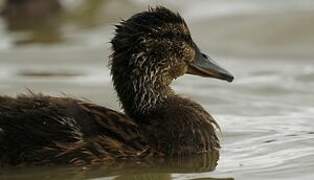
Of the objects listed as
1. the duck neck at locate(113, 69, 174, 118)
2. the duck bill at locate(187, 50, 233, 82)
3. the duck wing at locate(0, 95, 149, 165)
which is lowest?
the duck wing at locate(0, 95, 149, 165)

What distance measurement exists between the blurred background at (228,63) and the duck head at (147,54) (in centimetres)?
86

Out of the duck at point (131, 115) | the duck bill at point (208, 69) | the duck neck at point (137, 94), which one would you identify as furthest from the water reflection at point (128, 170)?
the duck bill at point (208, 69)

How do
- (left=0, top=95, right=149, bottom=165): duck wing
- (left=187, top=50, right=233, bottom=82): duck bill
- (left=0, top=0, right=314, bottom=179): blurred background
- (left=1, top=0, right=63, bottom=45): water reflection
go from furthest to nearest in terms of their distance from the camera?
(left=1, top=0, right=63, bottom=45): water reflection → (left=187, top=50, right=233, bottom=82): duck bill → (left=0, top=0, right=314, bottom=179): blurred background → (left=0, top=95, right=149, bottom=165): duck wing

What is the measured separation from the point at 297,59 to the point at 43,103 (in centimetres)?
611

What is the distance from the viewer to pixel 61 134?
982 cm

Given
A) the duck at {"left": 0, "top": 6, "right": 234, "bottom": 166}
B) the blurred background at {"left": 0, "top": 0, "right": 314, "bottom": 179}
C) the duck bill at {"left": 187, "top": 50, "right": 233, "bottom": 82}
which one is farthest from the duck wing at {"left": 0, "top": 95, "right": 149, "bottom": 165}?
the duck bill at {"left": 187, "top": 50, "right": 233, "bottom": 82}

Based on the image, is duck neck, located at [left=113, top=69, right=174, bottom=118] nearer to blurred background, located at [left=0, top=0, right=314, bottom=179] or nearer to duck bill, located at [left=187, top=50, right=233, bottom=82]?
duck bill, located at [left=187, top=50, right=233, bottom=82]

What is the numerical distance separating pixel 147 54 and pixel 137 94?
1.20ft

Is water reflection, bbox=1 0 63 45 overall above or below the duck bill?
above

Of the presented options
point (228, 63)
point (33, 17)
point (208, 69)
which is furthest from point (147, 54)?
point (33, 17)

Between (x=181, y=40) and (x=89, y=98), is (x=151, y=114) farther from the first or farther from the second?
(x=89, y=98)

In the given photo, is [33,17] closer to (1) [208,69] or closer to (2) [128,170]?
(1) [208,69]

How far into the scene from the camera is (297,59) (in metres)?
15.5

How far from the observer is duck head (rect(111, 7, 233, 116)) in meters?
10.5
